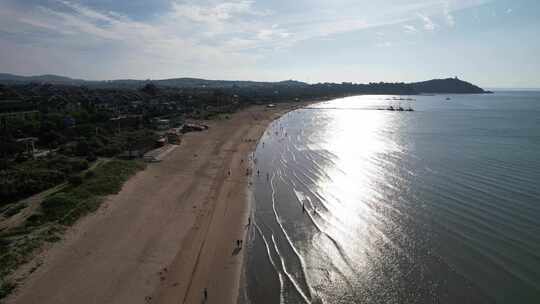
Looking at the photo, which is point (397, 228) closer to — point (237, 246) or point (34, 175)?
point (237, 246)

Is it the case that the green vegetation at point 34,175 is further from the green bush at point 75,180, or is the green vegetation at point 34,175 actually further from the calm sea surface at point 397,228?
the calm sea surface at point 397,228

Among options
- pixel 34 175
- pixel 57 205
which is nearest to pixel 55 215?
pixel 57 205

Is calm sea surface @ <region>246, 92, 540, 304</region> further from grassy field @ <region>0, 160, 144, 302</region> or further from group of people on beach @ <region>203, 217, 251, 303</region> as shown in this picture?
grassy field @ <region>0, 160, 144, 302</region>

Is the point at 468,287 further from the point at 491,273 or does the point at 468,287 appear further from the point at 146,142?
the point at 146,142

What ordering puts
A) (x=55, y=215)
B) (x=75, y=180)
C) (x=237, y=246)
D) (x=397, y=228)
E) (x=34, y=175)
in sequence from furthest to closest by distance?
(x=34, y=175) < (x=75, y=180) < (x=397, y=228) < (x=55, y=215) < (x=237, y=246)

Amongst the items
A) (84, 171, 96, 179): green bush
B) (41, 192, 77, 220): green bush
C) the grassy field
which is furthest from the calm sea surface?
(84, 171, 96, 179): green bush

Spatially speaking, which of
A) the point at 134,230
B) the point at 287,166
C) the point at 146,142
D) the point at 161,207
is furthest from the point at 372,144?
the point at 134,230
